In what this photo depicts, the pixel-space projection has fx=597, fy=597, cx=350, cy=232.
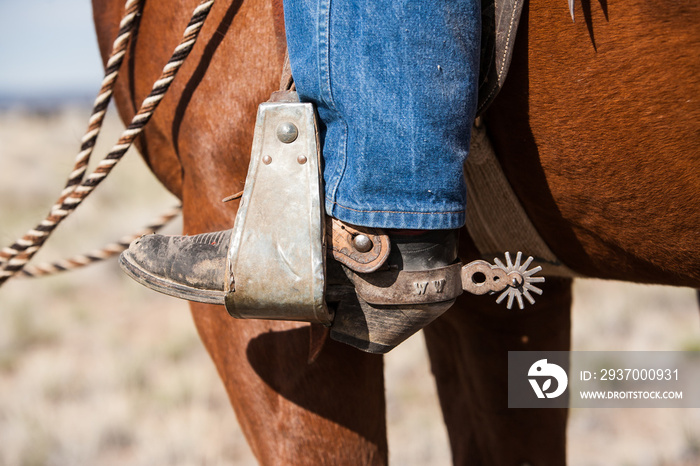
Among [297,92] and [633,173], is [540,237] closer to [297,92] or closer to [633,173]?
[633,173]

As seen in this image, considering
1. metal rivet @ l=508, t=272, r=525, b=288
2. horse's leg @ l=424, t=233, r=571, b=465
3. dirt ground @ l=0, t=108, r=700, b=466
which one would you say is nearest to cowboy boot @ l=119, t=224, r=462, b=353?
metal rivet @ l=508, t=272, r=525, b=288

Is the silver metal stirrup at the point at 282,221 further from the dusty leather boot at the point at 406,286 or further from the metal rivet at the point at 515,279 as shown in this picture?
the metal rivet at the point at 515,279

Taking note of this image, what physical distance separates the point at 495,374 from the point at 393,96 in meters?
1.21

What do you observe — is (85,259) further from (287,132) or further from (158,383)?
(158,383)

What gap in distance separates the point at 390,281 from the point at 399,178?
0.20 m

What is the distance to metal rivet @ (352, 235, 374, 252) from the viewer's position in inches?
42.9

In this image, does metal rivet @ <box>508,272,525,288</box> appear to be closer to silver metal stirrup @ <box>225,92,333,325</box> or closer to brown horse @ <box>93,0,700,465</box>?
brown horse @ <box>93,0,700,465</box>

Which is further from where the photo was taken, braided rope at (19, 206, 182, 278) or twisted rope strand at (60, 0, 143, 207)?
braided rope at (19, 206, 182, 278)

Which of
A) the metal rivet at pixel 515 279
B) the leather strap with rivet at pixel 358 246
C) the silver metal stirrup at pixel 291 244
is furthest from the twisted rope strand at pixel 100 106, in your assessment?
the metal rivet at pixel 515 279

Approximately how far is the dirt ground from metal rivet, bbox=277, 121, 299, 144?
113 cm

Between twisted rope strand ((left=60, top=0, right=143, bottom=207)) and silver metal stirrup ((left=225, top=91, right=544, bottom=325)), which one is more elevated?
twisted rope strand ((left=60, top=0, right=143, bottom=207))

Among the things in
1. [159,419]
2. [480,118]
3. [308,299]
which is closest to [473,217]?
[480,118]

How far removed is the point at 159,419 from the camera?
3775 mm

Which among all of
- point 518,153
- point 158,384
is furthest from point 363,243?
point 158,384
